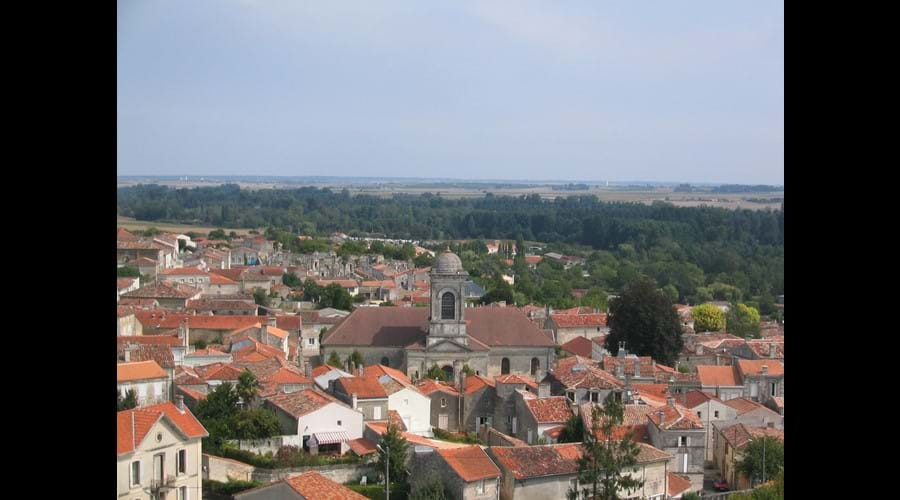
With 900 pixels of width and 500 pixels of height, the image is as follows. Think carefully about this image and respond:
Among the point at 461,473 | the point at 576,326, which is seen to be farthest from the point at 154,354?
the point at 576,326

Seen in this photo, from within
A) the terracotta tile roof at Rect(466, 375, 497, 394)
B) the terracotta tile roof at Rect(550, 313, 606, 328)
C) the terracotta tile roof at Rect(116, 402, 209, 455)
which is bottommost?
the terracotta tile roof at Rect(550, 313, 606, 328)

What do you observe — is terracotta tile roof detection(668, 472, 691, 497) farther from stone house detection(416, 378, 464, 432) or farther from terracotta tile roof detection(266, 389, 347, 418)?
stone house detection(416, 378, 464, 432)

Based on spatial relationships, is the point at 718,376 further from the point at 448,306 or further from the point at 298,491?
the point at 298,491

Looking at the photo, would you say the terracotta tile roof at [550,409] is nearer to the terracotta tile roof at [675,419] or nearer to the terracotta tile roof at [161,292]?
the terracotta tile roof at [675,419]

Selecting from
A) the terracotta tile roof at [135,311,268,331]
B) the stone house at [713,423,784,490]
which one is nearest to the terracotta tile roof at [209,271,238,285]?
the terracotta tile roof at [135,311,268,331]

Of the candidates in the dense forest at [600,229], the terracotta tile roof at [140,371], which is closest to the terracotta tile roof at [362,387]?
the terracotta tile roof at [140,371]
